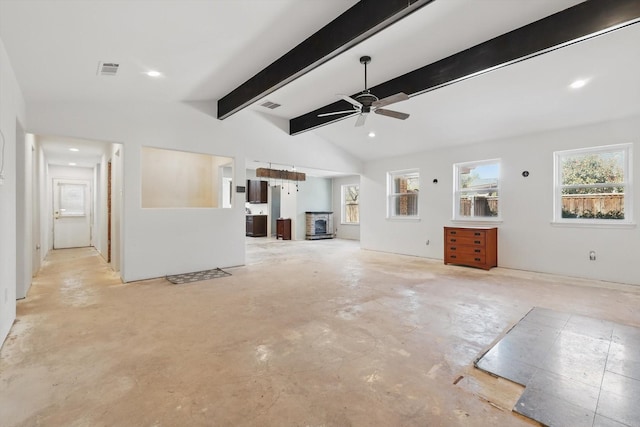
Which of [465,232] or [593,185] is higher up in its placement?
[593,185]

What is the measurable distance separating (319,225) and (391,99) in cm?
763

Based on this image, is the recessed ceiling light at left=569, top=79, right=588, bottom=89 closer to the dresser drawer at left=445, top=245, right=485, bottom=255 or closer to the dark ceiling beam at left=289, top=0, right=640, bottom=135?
the dark ceiling beam at left=289, top=0, right=640, bottom=135

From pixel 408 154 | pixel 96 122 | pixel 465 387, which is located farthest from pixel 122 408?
pixel 408 154

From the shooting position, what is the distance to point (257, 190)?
11758mm

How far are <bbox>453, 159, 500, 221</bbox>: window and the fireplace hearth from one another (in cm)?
522

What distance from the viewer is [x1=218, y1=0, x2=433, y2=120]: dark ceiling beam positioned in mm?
2488

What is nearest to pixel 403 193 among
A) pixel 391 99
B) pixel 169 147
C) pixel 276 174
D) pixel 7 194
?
pixel 276 174

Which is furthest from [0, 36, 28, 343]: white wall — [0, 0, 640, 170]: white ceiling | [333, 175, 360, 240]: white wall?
[333, 175, 360, 240]: white wall

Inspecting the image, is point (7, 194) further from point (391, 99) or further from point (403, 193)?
point (403, 193)

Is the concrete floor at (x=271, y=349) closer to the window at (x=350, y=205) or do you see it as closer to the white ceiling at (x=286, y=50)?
the white ceiling at (x=286, y=50)

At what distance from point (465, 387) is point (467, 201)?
5.26 metres

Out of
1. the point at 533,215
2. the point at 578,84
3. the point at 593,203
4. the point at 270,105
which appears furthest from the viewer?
the point at 270,105

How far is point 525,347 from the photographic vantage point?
2.47 metres

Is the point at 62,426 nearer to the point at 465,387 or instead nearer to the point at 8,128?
the point at 465,387
